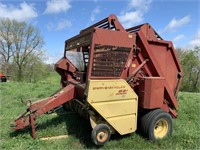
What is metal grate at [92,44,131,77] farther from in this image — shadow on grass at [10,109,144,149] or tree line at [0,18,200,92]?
tree line at [0,18,200,92]

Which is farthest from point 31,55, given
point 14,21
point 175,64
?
point 175,64

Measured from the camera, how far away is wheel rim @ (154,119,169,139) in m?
4.68

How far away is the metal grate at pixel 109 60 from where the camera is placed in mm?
4000

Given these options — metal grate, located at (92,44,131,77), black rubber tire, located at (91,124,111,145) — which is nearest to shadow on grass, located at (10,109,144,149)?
black rubber tire, located at (91,124,111,145)

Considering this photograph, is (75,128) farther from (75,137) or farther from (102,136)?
(102,136)

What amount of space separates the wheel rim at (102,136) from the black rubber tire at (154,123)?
101cm

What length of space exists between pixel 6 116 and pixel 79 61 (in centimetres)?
258

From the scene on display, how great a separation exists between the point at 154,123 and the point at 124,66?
138cm

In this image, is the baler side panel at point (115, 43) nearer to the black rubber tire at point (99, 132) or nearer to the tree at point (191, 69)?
the black rubber tire at point (99, 132)

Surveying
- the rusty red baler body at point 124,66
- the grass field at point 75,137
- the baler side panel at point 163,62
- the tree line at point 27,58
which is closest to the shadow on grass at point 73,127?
the grass field at point 75,137

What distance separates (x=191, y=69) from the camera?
102 feet

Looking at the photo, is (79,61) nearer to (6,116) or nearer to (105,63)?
(105,63)

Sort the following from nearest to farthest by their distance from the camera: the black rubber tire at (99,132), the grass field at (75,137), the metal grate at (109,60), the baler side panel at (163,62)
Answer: the black rubber tire at (99,132) < the metal grate at (109,60) < the grass field at (75,137) < the baler side panel at (163,62)

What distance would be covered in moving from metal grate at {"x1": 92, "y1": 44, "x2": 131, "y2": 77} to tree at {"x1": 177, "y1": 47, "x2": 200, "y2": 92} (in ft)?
94.3
